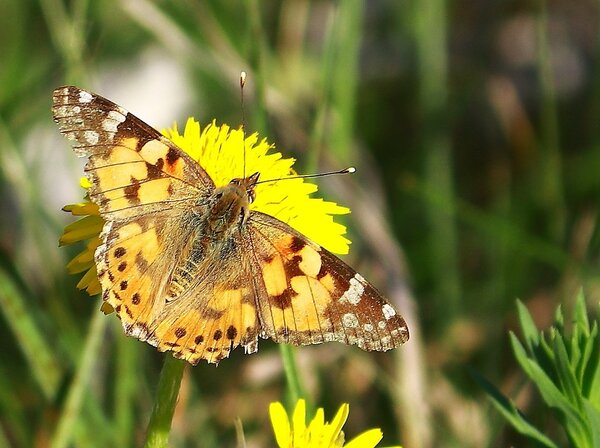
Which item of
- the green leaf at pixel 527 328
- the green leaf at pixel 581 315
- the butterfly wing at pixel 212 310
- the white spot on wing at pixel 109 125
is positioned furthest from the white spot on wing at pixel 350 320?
the white spot on wing at pixel 109 125

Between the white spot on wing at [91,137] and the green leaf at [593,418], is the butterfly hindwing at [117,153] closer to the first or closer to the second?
the white spot on wing at [91,137]

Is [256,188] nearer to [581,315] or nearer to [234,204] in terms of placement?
[234,204]

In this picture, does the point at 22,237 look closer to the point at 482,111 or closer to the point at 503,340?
the point at 503,340

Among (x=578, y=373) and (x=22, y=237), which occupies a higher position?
(x=22, y=237)

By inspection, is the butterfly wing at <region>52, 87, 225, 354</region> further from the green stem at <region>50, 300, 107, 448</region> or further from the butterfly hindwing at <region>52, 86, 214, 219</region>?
the green stem at <region>50, 300, 107, 448</region>

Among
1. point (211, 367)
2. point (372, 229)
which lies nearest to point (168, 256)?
point (372, 229)

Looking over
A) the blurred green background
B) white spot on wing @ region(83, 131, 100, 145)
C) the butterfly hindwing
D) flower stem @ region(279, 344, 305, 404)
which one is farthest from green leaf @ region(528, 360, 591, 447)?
white spot on wing @ region(83, 131, 100, 145)

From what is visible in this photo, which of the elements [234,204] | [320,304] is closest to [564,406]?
[320,304]
